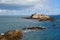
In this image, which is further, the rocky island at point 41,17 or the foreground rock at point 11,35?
the rocky island at point 41,17

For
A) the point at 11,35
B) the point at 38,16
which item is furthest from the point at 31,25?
the point at 11,35

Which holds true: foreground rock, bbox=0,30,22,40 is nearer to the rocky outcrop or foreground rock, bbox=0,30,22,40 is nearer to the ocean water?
the ocean water

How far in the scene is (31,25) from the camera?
213 centimetres

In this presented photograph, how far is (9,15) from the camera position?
83.2 inches

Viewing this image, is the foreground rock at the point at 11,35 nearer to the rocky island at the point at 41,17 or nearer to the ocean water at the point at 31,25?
the ocean water at the point at 31,25

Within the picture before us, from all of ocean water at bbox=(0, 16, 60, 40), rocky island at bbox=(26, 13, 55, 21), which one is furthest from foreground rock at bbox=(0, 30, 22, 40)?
rocky island at bbox=(26, 13, 55, 21)

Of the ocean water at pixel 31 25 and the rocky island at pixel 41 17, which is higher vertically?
the rocky island at pixel 41 17

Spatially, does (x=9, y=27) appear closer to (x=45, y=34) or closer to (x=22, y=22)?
(x=22, y=22)

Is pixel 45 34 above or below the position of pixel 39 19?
below

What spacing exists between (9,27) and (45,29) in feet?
1.97

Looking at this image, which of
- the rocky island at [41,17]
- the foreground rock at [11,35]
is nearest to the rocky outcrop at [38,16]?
the rocky island at [41,17]

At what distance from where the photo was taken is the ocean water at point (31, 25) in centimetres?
207

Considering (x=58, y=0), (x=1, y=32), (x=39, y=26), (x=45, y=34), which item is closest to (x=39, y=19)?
(x=39, y=26)

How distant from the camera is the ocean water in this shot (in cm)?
207
